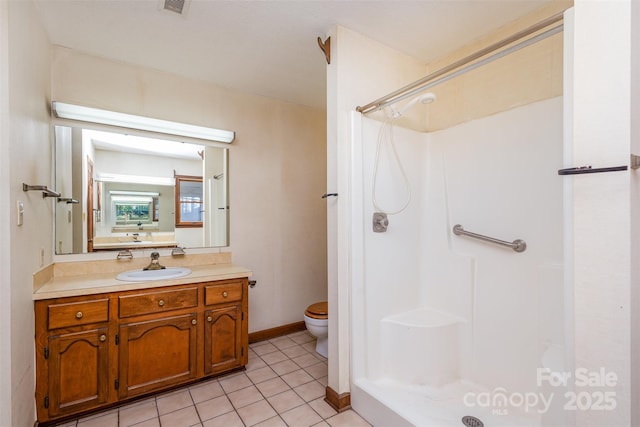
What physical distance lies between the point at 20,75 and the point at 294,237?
2.20 m

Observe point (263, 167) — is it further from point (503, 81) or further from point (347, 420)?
point (347, 420)

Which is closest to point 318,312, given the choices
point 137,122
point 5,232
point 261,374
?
point 261,374

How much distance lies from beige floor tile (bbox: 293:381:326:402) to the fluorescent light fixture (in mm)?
2033

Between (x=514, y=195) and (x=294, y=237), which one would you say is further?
(x=294, y=237)

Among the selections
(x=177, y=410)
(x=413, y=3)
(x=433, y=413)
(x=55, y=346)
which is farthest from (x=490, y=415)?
(x=55, y=346)

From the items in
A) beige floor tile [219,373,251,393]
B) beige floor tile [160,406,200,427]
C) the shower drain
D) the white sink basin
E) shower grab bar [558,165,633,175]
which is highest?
shower grab bar [558,165,633,175]

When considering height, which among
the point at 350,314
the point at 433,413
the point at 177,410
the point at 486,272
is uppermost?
the point at 486,272

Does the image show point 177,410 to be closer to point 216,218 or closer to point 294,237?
point 216,218

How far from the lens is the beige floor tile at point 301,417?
166 centimetres

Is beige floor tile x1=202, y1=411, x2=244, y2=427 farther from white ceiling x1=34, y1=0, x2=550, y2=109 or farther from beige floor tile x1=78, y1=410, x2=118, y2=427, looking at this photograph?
white ceiling x1=34, y1=0, x2=550, y2=109

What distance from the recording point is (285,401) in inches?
73.5

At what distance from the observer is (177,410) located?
1.77 metres


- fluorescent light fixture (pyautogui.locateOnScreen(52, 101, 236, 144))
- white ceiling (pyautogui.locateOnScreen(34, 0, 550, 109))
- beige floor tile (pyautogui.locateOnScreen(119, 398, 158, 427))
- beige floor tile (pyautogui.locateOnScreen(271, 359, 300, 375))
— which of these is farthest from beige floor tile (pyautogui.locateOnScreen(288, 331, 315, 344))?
white ceiling (pyautogui.locateOnScreen(34, 0, 550, 109))

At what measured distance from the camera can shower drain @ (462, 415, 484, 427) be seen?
4.91 feet
